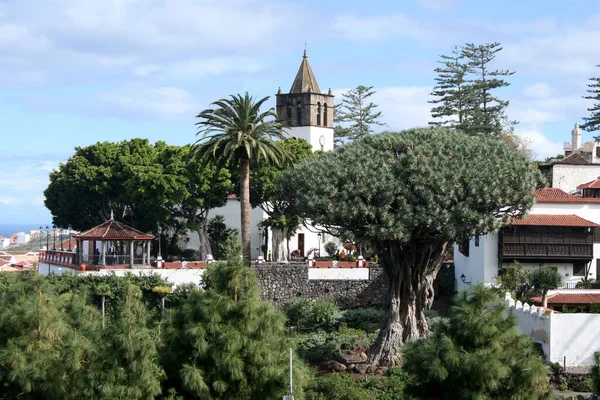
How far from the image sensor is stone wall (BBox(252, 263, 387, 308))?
159 feet

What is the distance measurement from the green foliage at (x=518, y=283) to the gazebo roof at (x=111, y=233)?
1860 centimetres

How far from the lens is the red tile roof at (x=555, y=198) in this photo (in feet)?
153

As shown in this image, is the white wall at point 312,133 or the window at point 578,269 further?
the white wall at point 312,133

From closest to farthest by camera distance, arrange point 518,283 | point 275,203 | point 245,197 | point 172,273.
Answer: point 518,283, point 245,197, point 172,273, point 275,203

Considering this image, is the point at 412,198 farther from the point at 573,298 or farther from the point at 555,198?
the point at 555,198

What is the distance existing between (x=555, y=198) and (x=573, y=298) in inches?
296

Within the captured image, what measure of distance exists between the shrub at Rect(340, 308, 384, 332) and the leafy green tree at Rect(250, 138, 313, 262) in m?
9.11

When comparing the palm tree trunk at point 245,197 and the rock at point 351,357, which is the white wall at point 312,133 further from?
the rock at point 351,357

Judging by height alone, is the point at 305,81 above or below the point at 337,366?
above

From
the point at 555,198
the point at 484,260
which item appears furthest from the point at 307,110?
the point at 484,260

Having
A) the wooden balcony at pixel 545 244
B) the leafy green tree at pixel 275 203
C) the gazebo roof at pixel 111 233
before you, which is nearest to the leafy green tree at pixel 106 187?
the gazebo roof at pixel 111 233

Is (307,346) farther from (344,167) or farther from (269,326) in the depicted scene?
(269,326)

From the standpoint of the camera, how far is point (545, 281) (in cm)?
4094

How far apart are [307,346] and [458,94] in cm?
4280
